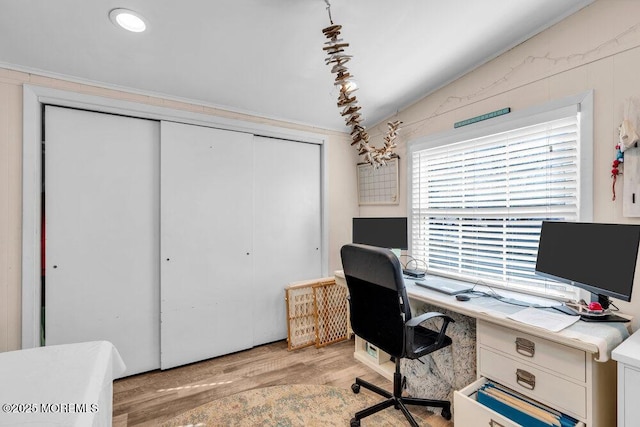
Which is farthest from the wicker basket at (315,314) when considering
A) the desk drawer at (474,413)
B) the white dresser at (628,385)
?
the white dresser at (628,385)

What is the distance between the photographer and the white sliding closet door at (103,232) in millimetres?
2246

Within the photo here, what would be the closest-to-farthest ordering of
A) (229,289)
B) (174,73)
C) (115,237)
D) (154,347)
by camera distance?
(174,73) → (115,237) → (154,347) → (229,289)

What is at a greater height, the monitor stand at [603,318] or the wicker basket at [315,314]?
the monitor stand at [603,318]

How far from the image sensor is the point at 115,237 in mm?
2430

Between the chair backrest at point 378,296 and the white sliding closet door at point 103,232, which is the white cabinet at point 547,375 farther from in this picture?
the white sliding closet door at point 103,232

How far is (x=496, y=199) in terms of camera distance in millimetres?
2285

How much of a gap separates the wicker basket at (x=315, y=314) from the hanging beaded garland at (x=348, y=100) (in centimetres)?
142

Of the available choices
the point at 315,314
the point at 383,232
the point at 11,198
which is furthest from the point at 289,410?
the point at 11,198

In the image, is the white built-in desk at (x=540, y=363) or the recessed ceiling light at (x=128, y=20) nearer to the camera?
the white built-in desk at (x=540, y=363)

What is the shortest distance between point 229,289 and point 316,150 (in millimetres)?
1693

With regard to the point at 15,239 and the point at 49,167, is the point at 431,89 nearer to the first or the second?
the point at 49,167

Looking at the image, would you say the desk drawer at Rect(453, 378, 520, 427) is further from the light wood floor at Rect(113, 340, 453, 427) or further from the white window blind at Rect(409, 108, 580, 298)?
the white window blind at Rect(409, 108, 580, 298)

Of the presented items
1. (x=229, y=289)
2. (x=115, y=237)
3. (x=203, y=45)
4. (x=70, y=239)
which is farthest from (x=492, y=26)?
(x=70, y=239)

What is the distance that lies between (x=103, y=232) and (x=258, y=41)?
182 cm
